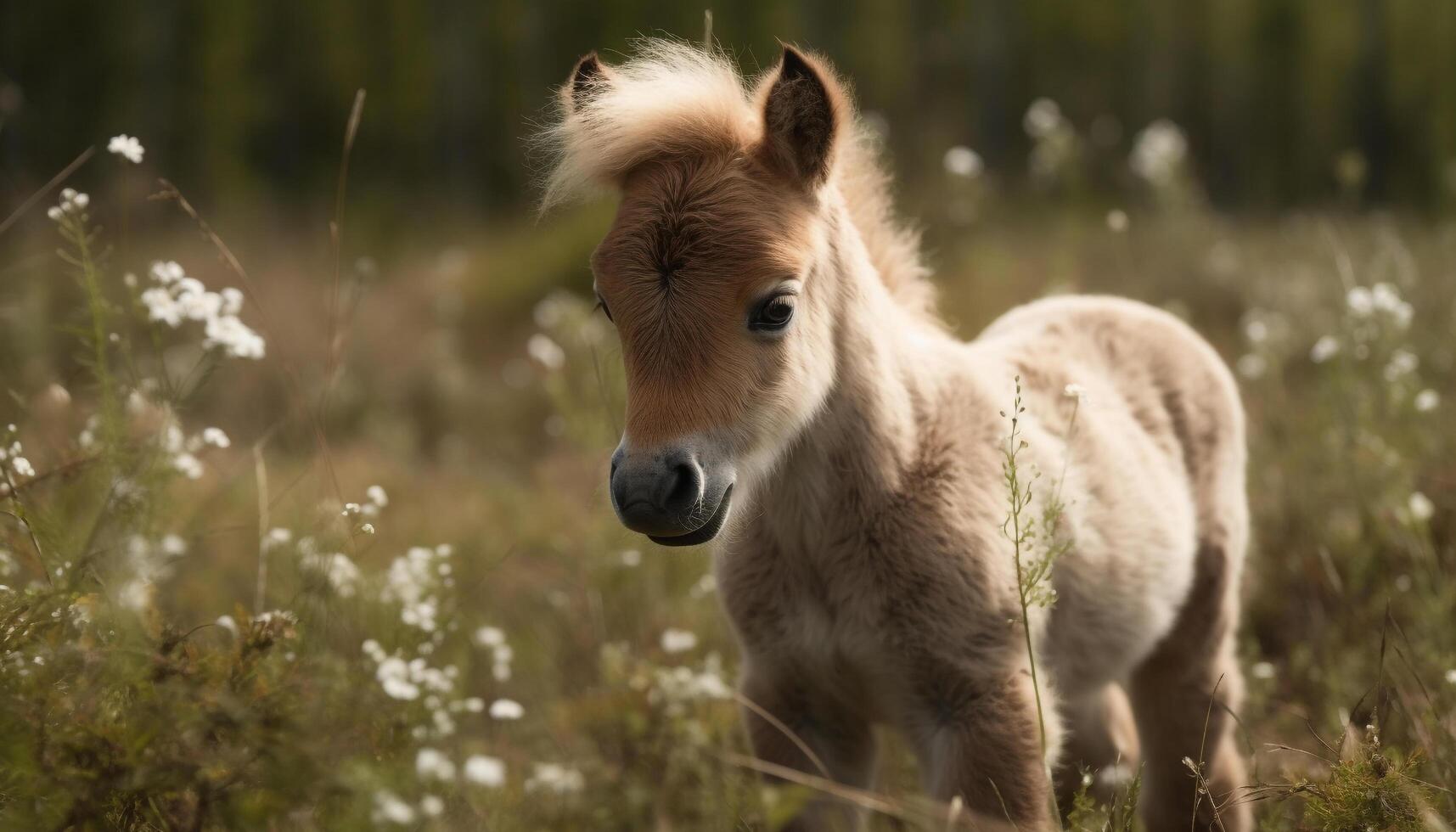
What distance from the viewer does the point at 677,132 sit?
118 inches

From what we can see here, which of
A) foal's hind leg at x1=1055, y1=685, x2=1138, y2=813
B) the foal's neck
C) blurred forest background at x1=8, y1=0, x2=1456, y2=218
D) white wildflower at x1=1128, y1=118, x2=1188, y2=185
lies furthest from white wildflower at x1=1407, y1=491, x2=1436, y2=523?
blurred forest background at x1=8, y1=0, x2=1456, y2=218

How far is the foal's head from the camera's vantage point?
2.61m

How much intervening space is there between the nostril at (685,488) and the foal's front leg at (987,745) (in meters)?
0.83

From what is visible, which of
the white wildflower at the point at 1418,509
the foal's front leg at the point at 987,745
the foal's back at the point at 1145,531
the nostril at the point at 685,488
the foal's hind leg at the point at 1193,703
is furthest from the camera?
the foal's hind leg at the point at 1193,703

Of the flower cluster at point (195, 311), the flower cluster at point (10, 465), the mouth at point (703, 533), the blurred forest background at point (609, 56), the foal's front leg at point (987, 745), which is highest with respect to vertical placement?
the flower cluster at point (195, 311)

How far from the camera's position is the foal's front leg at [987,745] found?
2.82m

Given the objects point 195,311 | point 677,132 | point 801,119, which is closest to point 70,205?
point 195,311

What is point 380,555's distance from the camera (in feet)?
20.9

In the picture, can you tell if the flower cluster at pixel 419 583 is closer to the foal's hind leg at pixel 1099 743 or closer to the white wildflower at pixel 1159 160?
the foal's hind leg at pixel 1099 743

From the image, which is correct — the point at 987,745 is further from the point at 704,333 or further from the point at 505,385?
the point at 505,385

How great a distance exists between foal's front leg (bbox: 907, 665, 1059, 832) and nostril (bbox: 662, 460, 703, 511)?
2.74 ft

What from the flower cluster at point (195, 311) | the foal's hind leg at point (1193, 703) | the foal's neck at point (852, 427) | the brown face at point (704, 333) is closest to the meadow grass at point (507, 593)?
the flower cluster at point (195, 311)

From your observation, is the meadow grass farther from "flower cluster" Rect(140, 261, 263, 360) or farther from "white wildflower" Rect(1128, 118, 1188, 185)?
"white wildflower" Rect(1128, 118, 1188, 185)

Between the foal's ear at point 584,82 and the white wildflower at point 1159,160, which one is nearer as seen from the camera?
the foal's ear at point 584,82
